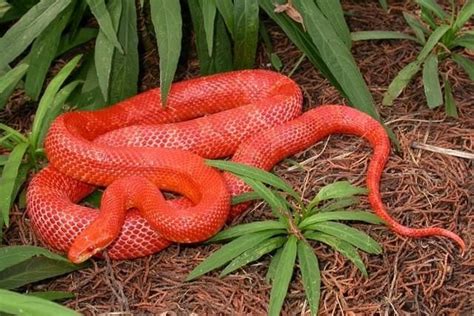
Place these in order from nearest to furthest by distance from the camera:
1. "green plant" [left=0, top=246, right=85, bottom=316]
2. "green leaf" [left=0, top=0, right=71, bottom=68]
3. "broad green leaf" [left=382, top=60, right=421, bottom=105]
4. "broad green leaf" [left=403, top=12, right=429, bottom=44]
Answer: "green plant" [left=0, top=246, right=85, bottom=316] → "green leaf" [left=0, top=0, right=71, bottom=68] → "broad green leaf" [left=382, top=60, right=421, bottom=105] → "broad green leaf" [left=403, top=12, right=429, bottom=44]

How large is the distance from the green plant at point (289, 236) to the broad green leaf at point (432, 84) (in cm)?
117

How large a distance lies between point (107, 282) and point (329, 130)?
6.65 ft

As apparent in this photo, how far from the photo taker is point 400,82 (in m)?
6.11

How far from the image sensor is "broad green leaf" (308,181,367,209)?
4.99 m

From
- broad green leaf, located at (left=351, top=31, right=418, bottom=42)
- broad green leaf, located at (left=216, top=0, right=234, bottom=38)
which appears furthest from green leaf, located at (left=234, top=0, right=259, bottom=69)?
broad green leaf, located at (left=351, top=31, right=418, bottom=42)

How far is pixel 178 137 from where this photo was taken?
225 inches

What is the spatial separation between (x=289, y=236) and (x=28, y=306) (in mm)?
1877

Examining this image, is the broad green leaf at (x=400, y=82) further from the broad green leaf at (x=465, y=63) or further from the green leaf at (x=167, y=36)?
the green leaf at (x=167, y=36)

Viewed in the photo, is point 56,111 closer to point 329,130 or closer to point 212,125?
point 212,125

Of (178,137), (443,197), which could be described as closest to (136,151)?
(178,137)

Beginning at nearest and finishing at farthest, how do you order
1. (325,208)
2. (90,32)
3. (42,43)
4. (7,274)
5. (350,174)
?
(7,274)
(325,208)
(350,174)
(42,43)
(90,32)

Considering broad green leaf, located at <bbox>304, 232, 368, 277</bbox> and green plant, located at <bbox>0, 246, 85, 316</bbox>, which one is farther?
broad green leaf, located at <bbox>304, 232, 368, 277</bbox>

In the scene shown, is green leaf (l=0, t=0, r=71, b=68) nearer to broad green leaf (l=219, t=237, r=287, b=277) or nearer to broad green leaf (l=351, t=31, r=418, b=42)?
broad green leaf (l=219, t=237, r=287, b=277)

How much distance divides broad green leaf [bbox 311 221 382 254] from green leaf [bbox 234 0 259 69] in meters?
1.68
